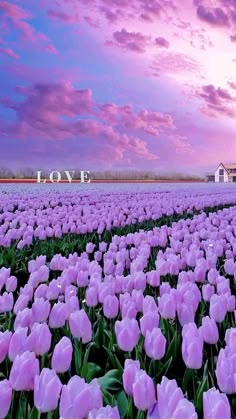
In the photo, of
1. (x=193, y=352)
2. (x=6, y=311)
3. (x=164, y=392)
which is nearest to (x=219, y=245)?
(x=6, y=311)

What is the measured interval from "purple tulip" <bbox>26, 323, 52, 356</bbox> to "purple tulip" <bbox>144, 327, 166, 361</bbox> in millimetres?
389

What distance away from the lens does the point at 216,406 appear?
1179 mm

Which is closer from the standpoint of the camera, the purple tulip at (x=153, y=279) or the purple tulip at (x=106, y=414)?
the purple tulip at (x=106, y=414)

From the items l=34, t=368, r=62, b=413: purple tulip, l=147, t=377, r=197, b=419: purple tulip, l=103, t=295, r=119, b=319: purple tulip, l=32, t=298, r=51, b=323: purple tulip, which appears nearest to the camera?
l=147, t=377, r=197, b=419: purple tulip

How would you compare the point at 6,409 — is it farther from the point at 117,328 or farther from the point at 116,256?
the point at 116,256

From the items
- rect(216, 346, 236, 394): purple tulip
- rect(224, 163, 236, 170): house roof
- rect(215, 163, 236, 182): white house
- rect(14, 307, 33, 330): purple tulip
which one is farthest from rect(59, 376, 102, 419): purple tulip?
rect(224, 163, 236, 170): house roof

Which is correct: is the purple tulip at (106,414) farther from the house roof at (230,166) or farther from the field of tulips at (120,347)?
the house roof at (230,166)

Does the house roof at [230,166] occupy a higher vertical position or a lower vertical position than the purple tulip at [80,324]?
higher

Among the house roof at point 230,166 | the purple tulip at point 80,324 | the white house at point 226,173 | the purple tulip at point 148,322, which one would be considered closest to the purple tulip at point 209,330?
the purple tulip at point 148,322

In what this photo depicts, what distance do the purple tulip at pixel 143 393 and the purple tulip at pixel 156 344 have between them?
0.36 metres

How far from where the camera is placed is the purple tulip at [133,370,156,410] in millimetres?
1383

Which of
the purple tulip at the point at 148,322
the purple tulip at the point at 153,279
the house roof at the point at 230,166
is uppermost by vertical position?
the house roof at the point at 230,166

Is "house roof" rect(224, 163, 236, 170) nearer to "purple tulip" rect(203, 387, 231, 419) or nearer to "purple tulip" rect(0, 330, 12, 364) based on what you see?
"purple tulip" rect(0, 330, 12, 364)

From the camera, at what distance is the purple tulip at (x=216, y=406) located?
117cm
